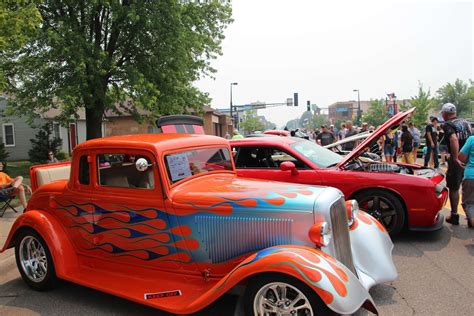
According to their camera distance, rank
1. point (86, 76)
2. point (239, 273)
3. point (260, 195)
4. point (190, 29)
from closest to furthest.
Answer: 1. point (239, 273)
2. point (260, 195)
3. point (86, 76)
4. point (190, 29)

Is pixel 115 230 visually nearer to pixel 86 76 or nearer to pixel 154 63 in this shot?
pixel 86 76

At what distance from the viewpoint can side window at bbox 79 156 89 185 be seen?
415 centimetres

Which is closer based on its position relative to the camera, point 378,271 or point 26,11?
point 378,271

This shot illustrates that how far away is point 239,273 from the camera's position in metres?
2.98

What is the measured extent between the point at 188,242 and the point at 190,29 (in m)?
14.7

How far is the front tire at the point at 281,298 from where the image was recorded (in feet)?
9.16

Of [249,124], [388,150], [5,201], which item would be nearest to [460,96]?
[249,124]

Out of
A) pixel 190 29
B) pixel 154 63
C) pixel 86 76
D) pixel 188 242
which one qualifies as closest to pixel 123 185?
pixel 188 242

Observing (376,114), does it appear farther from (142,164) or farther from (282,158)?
(142,164)

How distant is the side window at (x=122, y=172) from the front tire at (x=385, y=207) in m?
3.45

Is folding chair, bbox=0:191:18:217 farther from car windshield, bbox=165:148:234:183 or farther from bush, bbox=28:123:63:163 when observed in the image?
bush, bbox=28:123:63:163

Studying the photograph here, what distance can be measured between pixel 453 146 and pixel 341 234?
12.8 ft

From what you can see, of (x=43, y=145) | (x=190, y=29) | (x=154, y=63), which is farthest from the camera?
(x=43, y=145)

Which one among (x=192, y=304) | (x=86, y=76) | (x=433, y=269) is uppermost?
(x=86, y=76)
